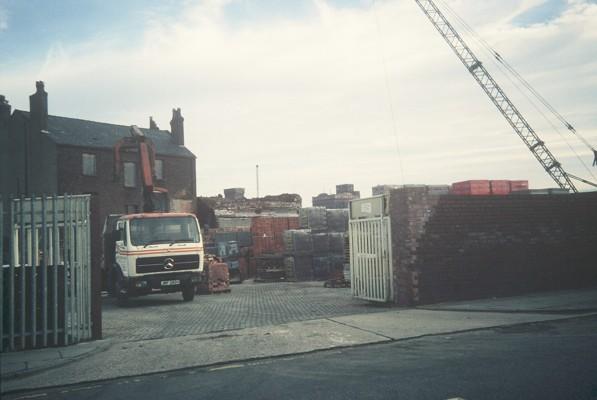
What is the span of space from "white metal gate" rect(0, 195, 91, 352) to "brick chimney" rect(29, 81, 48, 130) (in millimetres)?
32884

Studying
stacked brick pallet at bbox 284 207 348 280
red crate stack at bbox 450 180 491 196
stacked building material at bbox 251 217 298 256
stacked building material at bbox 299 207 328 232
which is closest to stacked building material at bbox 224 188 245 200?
stacked building material at bbox 251 217 298 256

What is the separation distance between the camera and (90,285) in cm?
829

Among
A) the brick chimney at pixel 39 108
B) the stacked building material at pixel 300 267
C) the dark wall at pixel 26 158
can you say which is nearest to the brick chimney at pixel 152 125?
the brick chimney at pixel 39 108

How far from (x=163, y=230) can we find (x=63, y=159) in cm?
2641

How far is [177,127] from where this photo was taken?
4644 centimetres

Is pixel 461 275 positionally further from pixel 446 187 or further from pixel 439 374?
pixel 439 374

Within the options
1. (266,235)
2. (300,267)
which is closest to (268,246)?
(266,235)

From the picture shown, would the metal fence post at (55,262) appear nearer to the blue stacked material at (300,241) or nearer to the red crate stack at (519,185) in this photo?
the blue stacked material at (300,241)

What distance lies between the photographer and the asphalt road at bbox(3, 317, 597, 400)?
15.4ft

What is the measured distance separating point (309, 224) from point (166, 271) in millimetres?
8991

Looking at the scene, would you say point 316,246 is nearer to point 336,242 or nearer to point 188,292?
point 336,242

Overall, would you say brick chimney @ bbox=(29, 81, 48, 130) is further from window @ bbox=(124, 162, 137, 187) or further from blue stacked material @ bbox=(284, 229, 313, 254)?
Result: blue stacked material @ bbox=(284, 229, 313, 254)

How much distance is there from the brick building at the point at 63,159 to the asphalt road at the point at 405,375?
99.7ft

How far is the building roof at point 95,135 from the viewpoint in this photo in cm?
3794
